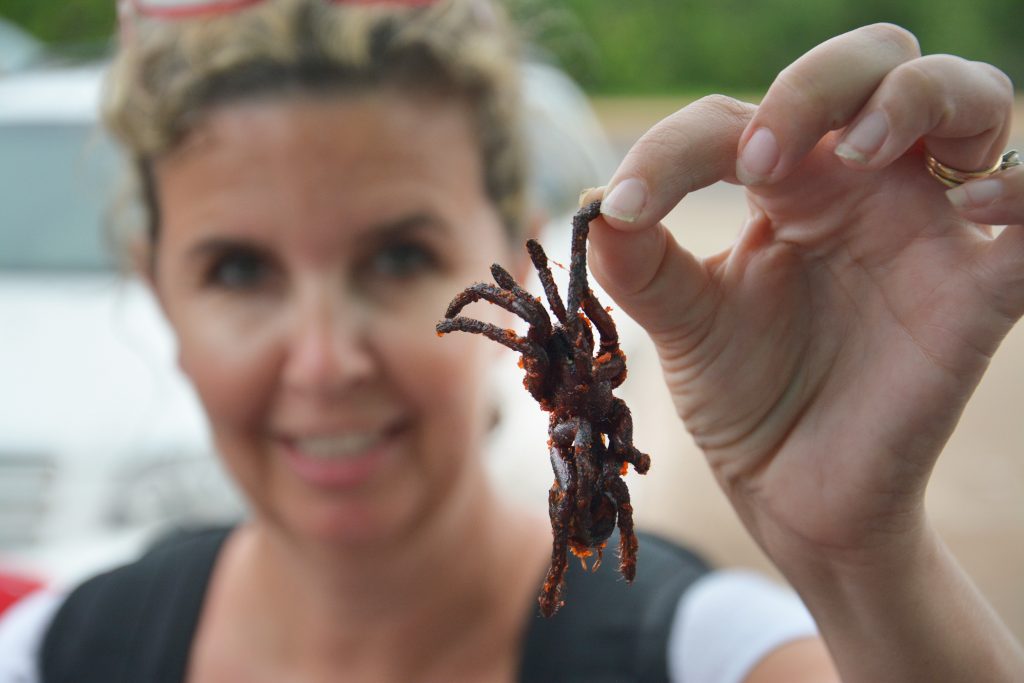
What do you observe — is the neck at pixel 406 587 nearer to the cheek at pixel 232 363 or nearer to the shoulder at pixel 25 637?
the cheek at pixel 232 363

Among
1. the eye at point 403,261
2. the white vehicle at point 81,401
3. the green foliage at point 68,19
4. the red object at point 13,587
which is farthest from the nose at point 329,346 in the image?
the green foliage at point 68,19

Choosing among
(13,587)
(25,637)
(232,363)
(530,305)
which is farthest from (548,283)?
(13,587)

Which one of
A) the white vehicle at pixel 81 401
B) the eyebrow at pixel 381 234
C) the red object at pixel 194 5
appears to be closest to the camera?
the eyebrow at pixel 381 234

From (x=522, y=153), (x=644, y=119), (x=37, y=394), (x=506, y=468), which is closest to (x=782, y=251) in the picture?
(x=522, y=153)

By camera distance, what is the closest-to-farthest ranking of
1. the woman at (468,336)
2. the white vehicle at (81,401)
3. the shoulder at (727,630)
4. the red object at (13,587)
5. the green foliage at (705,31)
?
the woman at (468,336)
the shoulder at (727,630)
the red object at (13,587)
the white vehicle at (81,401)
the green foliage at (705,31)

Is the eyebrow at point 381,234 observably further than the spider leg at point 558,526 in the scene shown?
Yes

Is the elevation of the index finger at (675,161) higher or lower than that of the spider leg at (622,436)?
higher

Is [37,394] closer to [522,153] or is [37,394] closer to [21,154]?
[21,154]
